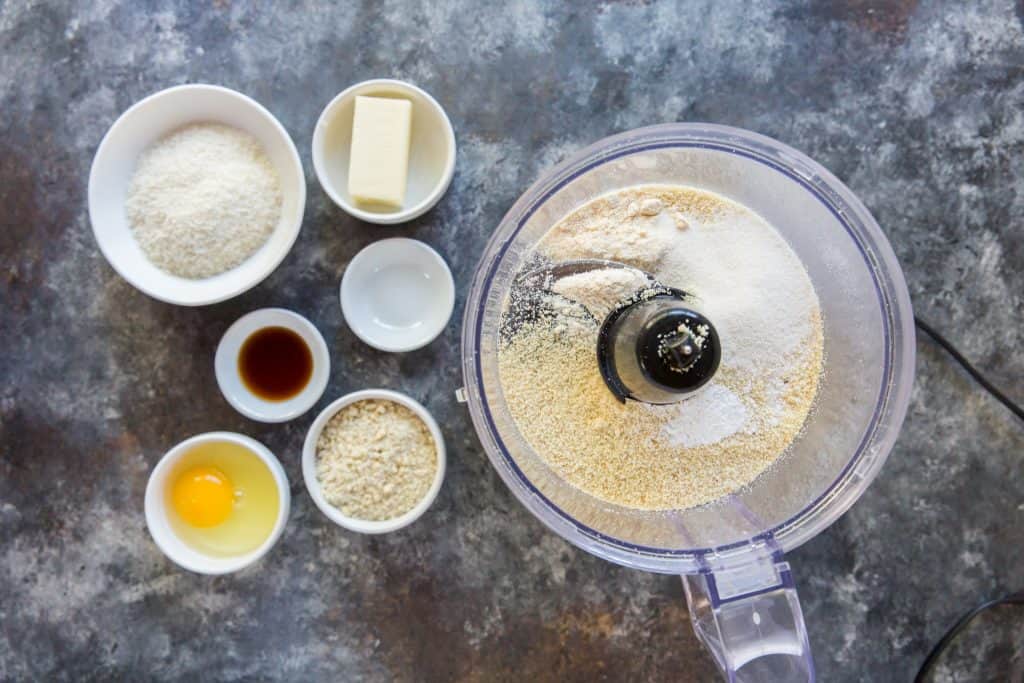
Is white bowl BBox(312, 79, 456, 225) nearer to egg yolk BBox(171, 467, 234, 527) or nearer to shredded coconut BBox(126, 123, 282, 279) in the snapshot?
shredded coconut BBox(126, 123, 282, 279)

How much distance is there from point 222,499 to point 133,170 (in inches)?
25.4

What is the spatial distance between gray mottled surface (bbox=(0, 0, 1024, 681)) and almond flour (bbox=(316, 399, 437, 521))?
0.28 feet

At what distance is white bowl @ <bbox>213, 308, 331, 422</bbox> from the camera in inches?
61.7

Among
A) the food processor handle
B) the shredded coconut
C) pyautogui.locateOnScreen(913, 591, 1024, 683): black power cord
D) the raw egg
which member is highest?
the shredded coconut

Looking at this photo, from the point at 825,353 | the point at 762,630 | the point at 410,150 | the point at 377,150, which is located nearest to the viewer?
the point at 762,630

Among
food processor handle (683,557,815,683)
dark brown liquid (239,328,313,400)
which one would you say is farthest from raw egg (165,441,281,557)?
food processor handle (683,557,815,683)

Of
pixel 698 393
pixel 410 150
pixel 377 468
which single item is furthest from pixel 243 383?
pixel 698 393

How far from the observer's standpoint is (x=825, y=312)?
1312 millimetres

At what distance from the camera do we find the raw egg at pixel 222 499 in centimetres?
156

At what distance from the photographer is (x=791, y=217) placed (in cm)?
135

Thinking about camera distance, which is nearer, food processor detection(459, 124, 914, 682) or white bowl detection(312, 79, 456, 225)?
food processor detection(459, 124, 914, 682)

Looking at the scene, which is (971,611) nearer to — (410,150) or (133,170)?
(410,150)

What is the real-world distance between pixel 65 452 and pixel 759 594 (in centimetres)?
133

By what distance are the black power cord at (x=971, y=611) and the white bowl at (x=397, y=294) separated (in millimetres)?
→ 918
